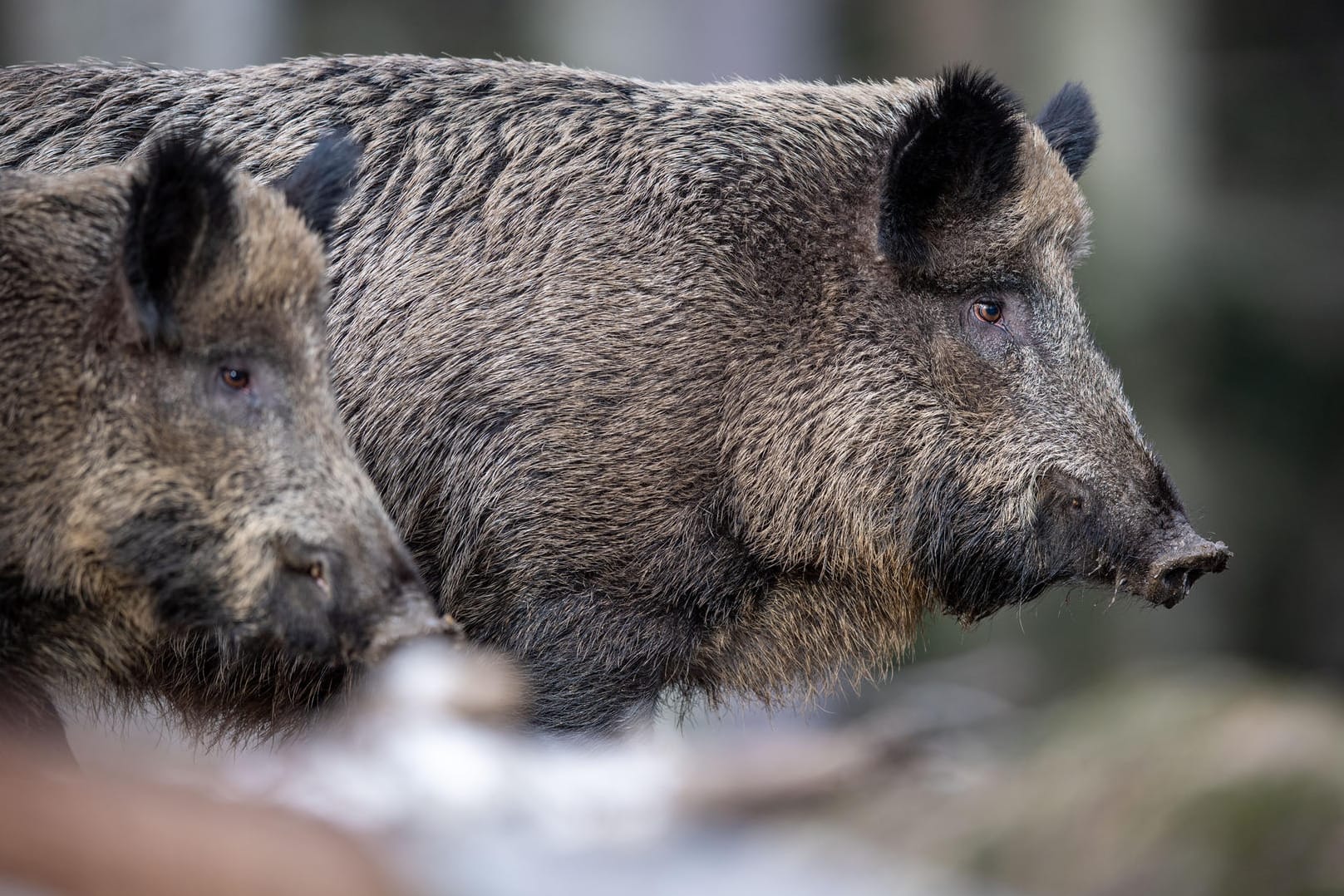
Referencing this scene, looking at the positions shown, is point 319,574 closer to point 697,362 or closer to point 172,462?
point 172,462

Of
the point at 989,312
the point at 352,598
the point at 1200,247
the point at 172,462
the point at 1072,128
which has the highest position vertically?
the point at 1072,128

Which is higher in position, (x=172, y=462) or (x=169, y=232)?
(x=169, y=232)

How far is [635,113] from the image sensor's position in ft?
21.1

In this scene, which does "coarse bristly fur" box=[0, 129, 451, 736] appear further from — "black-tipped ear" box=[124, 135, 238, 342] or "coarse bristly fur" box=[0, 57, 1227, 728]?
"coarse bristly fur" box=[0, 57, 1227, 728]

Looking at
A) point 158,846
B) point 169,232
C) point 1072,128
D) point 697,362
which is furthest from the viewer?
point 1072,128

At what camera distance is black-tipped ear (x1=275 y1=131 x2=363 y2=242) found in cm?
526

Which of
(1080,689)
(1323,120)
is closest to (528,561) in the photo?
(1080,689)

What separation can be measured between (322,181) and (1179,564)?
3.20m

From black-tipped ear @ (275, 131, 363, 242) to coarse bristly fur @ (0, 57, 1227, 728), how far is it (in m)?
0.68

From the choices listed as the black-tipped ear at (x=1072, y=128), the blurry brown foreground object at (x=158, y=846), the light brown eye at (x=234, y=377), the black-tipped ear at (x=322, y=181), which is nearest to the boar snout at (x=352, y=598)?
the light brown eye at (x=234, y=377)

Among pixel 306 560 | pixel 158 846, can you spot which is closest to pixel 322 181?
pixel 306 560

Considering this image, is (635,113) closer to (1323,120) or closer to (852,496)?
(852,496)

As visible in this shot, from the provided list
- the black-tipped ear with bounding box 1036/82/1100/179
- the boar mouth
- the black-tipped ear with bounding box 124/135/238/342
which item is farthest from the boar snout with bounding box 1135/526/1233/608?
the black-tipped ear with bounding box 124/135/238/342

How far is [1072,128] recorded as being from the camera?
712 cm
